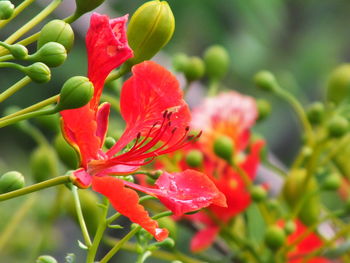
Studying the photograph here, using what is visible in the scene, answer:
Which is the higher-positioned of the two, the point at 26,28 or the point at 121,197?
the point at 26,28

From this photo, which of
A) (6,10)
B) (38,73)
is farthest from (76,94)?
(6,10)

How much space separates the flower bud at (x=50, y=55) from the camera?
1.25 meters

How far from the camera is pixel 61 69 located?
170 inches

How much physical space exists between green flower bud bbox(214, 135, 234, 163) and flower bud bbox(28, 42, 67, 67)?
851 mm

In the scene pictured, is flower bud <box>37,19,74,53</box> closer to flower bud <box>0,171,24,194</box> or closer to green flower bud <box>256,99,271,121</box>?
flower bud <box>0,171,24,194</box>

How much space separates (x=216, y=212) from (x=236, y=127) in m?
0.25

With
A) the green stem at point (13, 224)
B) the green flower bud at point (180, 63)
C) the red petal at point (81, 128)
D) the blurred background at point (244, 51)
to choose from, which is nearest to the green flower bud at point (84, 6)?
the red petal at point (81, 128)

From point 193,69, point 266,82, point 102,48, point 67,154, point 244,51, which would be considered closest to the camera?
point 102,48

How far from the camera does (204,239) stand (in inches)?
85.3

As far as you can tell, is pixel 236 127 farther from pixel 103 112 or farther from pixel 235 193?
pixel 103 112

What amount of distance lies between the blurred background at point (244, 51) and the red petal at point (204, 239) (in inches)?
23.3

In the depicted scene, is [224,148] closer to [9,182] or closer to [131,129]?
[131,129]

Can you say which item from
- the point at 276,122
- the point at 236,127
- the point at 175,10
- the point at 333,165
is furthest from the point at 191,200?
the point at 276,122

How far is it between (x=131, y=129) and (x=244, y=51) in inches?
131
